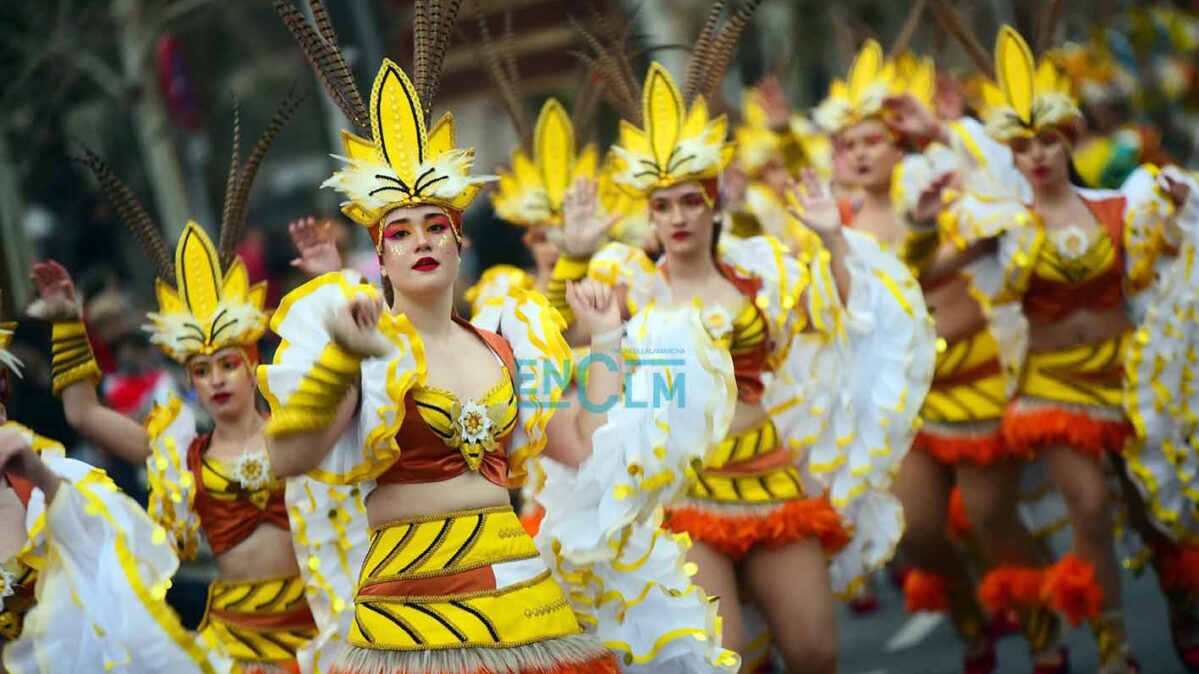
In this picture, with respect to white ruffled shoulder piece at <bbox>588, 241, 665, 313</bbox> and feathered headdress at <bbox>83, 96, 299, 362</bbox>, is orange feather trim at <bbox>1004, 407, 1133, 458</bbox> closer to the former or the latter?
white ruffled shoulder piece at <bbox>588, 241, 665, 313</bbox>

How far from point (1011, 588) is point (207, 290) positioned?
383 centimetres

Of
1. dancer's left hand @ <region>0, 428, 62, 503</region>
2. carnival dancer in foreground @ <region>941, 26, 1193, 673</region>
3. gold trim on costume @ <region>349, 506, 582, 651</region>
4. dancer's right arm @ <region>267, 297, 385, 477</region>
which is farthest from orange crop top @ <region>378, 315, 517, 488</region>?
carnival dancer in foreground @ <region>941, 26, 1193, 673</region>

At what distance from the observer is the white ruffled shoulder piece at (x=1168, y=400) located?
24.6 ft

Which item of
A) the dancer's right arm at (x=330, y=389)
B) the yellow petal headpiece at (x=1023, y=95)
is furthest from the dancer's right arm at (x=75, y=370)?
the yellow petal headpiece at (x=1023, y=95)

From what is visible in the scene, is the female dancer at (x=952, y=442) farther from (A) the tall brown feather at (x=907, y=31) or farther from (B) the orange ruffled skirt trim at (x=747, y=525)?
(B) the orange ruffled skirt trim at (x=747, y=525)

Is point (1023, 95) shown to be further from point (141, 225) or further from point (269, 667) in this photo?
point (269, 667)

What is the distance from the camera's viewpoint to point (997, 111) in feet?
25.3

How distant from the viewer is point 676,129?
6.48 m

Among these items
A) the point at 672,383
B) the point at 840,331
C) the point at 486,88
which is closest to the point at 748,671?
the point at 840,331

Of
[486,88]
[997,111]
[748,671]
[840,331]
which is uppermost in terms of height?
[997,111]

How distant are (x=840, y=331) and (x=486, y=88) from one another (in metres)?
19.5

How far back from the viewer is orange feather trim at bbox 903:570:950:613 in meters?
8.18

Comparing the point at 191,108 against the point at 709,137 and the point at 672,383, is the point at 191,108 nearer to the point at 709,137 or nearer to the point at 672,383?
the point at 709,137

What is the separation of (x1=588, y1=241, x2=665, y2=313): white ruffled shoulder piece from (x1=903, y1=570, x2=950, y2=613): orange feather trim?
251 centimetres
